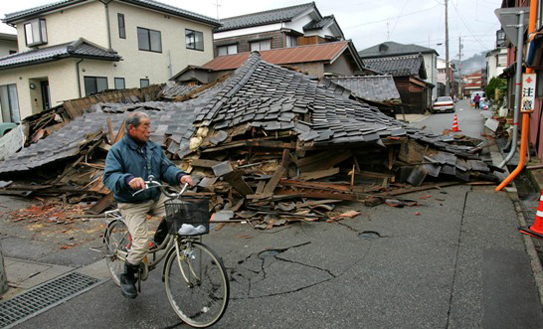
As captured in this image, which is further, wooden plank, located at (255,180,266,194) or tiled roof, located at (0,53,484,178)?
tiled roof, located at (0,53,484,178)

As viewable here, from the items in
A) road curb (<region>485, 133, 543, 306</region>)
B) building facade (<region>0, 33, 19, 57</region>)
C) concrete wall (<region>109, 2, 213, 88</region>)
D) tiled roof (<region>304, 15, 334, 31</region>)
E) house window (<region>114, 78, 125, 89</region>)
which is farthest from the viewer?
tiled roof (<region>304, 15, 334, 31</region>)

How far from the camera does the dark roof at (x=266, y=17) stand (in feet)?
100

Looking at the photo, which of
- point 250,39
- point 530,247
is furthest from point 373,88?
point 250,39

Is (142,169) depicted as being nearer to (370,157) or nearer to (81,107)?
(370,157)

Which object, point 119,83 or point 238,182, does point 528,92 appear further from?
point 119,83

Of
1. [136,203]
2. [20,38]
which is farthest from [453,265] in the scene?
[20,38]

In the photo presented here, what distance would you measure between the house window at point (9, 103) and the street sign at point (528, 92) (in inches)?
968

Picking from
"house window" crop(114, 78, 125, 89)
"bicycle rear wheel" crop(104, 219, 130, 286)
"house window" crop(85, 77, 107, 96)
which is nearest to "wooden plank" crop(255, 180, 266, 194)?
"bicycle rear wheel" crop(104, 219, 130, 286)

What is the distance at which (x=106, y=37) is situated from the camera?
20844 mm

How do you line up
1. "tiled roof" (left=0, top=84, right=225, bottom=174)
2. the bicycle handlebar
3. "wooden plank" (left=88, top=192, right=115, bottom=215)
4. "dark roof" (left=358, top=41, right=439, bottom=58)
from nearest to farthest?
the bicycle handlebar, "wooden plank" (left=88, top=192, right=115, bottom=215), "tiled roof" (left=0, top=84, right=225, bottom=174), "dark roof" (left=358, top=41, right=439, bottom=58)

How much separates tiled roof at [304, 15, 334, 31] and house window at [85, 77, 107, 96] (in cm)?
1831

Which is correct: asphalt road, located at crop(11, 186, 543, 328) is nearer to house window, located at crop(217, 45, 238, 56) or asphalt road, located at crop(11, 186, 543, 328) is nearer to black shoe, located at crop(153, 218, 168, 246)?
black shoe, located at crop(153, 218, 168, 246)

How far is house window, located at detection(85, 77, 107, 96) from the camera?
65.8 feet

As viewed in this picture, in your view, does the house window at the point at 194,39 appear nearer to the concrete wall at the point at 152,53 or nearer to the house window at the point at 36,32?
the concrete wall at the point at 152,53
